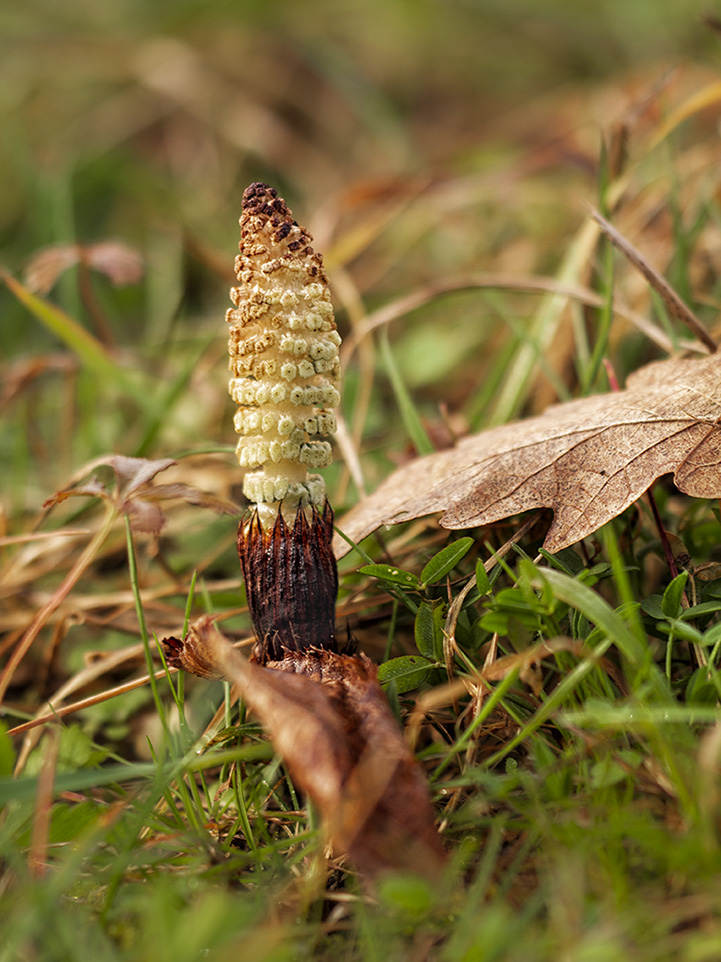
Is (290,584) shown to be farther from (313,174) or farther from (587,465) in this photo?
(313,174)

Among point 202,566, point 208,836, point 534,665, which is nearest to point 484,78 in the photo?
point 202,566

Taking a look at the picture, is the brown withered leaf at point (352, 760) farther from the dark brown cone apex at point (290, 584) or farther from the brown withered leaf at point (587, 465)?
the brown withered leaf at point (587, 465)

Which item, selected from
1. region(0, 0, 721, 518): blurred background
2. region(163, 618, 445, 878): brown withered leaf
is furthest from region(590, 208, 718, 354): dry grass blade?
region(163, 618, 445, 878): brown withered leaf

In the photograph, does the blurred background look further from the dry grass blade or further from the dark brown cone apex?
the dark brown cone apex

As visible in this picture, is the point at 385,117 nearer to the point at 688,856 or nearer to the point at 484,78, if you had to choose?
the point at 484,78

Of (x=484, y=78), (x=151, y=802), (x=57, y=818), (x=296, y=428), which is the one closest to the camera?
(x=151, y=802)

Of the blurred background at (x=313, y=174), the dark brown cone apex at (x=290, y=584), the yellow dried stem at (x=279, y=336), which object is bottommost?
the dark brown cone apex at (x=290, y=584)

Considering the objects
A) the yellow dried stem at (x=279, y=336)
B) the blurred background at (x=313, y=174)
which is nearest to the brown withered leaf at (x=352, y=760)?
the yellow dried stem at (x=279, y=336)
